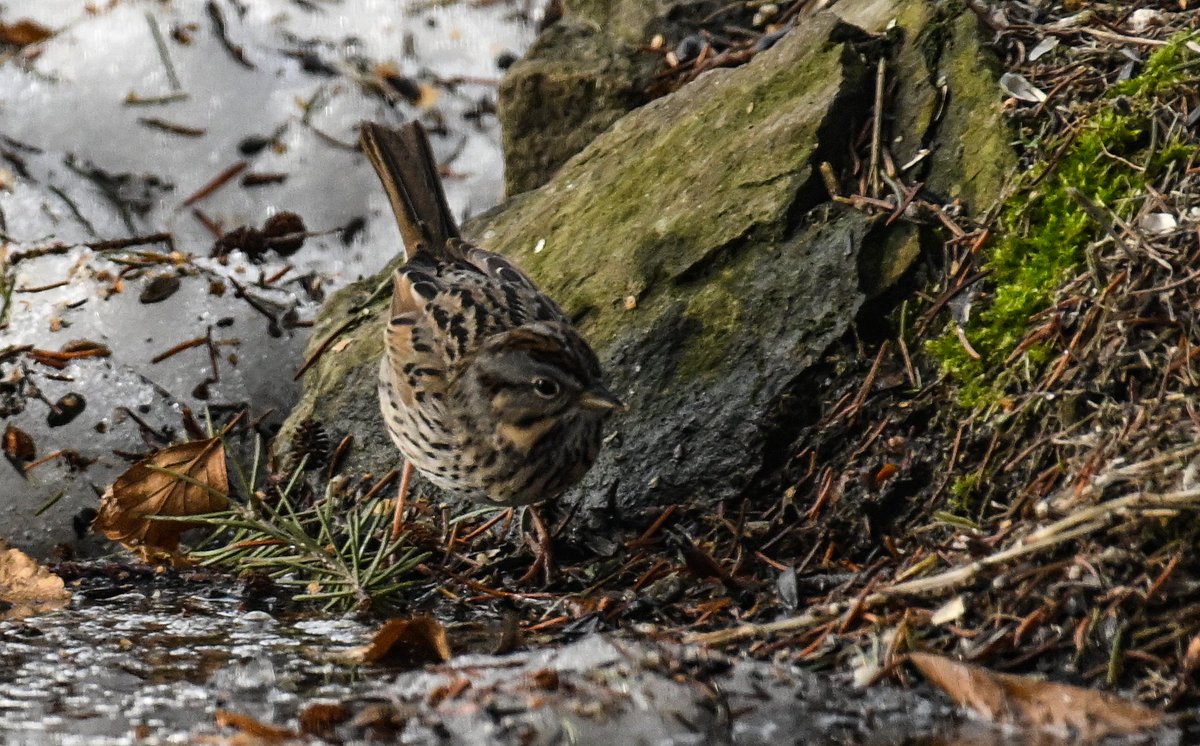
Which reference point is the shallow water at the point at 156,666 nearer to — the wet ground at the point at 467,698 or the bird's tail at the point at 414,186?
the wet ground at the point at 467,698

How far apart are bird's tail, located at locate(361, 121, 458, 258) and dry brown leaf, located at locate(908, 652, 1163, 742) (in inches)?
127

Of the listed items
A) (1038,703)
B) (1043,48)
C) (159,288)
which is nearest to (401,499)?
(159,288)

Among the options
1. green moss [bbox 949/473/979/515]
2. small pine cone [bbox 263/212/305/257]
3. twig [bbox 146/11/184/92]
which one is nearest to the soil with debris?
green moss [bbox 949/473/979/515]

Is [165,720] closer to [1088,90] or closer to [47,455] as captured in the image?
[47,455]

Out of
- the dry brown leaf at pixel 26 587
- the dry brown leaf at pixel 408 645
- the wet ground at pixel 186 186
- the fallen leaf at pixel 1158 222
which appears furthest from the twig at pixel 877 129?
the dry brown leaf at pixel 26 587

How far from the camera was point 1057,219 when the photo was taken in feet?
16.5

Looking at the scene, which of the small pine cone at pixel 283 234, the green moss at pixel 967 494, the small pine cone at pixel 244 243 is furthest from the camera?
the small pine cone at pixel 283 234

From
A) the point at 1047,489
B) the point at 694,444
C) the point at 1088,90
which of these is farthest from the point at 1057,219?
the point at 694,444

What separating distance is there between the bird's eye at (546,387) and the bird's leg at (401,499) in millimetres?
857

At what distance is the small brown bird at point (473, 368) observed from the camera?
509 cm

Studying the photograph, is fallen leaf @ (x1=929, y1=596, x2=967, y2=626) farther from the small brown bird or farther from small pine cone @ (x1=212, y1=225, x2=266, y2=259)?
small pine cone @ (x1=212, y1=225, x2=266, y2=259)

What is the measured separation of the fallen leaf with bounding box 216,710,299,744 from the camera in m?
→ 3.73

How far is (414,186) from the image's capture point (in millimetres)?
6234

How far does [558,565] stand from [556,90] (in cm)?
302
